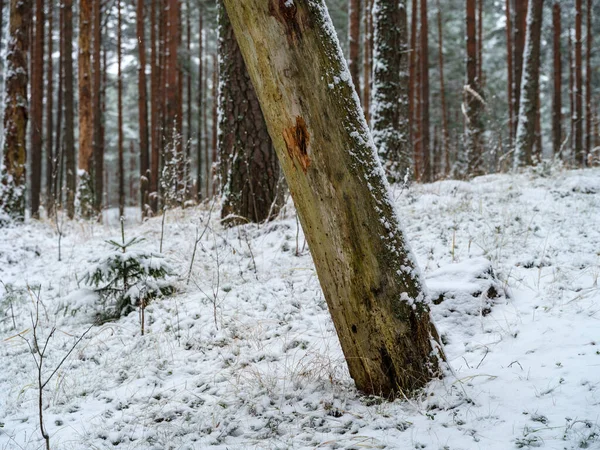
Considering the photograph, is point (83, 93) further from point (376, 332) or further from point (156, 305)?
point (376, 332)

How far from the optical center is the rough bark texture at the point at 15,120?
7836mm

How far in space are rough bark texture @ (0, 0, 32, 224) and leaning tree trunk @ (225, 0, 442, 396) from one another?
292 inches

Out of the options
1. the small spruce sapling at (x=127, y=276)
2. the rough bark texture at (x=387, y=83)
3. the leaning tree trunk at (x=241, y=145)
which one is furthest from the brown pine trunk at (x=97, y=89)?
the small spruce sapling at (x=127, y=276)

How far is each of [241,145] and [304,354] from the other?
3191 millimetres

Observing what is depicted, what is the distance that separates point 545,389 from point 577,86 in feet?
57.7

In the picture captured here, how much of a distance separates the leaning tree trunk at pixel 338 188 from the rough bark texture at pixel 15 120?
7425 millimetres

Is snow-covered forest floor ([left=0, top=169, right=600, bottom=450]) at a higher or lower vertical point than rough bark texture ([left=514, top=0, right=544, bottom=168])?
lower

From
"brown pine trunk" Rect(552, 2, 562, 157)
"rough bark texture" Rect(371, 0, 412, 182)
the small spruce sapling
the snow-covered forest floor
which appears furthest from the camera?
"brown pine trunk" Rect(552, 2, 562, 157)

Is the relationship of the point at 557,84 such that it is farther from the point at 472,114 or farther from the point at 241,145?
the point at 241,145

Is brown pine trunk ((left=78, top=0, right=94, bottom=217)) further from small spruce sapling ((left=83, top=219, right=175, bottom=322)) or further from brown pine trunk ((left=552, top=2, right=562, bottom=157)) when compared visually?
brown pine trunk ((left=552, top=2, right=562, bottom=157))

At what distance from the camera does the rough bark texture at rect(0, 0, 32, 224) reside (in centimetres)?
784

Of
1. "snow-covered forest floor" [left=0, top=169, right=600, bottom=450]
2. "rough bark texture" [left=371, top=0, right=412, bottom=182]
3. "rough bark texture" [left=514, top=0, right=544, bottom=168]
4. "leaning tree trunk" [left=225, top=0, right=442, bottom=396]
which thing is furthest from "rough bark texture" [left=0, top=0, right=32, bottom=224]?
"rough bark texture" [left=514, top=0, right=544, bottom=168]

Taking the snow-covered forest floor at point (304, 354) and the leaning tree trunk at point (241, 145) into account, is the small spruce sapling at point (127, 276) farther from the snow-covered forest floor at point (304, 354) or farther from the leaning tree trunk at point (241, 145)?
the leaning tree trunk at point (241, 145)

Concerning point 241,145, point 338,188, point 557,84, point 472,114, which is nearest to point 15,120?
point 241,145
